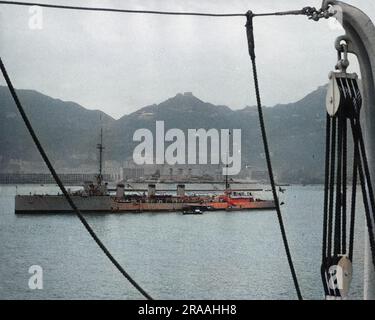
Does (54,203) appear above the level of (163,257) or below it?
above

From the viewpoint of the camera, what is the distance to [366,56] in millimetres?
2303

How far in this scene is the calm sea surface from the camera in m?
22.1

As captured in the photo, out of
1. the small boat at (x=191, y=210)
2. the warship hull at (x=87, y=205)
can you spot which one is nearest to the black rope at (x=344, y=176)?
the warship hull at (x=87, y=205)

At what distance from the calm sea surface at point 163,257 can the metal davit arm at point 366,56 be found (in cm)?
1688

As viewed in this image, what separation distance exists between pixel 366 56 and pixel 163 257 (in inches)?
1109

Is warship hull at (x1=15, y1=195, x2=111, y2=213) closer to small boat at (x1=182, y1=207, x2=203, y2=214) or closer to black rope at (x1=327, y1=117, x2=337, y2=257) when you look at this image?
small boat at (x1=182, y1=207, x2=203, y2=214)

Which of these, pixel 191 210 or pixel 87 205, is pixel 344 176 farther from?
pixel 191 210

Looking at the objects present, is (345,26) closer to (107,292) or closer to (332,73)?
(332,73)

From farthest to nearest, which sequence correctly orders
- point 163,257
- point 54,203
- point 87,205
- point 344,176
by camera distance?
1. point 54,203
2. point 87,205
3. point 163,257
4. point 344,176

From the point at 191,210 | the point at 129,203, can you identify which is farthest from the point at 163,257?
the point at 191,210

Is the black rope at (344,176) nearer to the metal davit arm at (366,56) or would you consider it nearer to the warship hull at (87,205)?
the metal davit arm at (366,56)

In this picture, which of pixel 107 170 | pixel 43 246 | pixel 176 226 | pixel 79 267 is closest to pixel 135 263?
pixel 79 267
